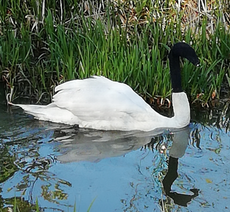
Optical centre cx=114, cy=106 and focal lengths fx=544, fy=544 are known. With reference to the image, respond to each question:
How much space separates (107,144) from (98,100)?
0.51 m

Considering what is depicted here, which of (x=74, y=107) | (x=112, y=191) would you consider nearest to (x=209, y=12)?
(x=74, y=107)

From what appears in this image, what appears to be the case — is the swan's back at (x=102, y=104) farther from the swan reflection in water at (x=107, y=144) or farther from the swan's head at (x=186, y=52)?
the swan's head at (x=186, y=52)

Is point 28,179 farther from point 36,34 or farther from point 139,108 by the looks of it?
point 36,34

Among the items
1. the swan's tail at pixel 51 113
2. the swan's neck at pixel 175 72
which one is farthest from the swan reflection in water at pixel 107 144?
the swan's neck at pixel 175 72

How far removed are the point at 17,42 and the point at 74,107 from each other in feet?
4.91

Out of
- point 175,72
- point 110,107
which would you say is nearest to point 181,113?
point 175,72

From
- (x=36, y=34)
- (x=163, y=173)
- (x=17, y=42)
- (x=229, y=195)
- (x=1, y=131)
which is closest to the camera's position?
(x=229, y=195)

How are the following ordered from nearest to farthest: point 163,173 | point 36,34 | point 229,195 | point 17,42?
point 229,195 < point 163,173 < point 17,42 < point 36,34

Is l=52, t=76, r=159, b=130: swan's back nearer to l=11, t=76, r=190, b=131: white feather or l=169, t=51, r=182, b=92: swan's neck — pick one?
l=11, t=76, r=190, b=131: white feather

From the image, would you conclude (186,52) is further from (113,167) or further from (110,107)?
(113,167)

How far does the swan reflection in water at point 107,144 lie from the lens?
4.90 meters

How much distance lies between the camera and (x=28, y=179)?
4.39 metres

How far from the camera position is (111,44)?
20.6 feet

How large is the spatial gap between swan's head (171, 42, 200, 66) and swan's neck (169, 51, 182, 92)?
6 cm
